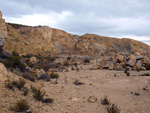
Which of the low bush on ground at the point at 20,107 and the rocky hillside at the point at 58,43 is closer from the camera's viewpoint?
the low bush on ground at the point at 20,107

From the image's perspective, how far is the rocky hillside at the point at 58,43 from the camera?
82.5ft

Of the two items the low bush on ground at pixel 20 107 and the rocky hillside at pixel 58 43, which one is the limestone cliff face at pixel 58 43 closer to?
the rocky hillside at pixel 58 43

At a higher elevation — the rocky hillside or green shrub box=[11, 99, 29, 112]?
the rocky hillside

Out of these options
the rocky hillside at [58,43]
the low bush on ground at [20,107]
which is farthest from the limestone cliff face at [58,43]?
the low bush on ground at [20,107]

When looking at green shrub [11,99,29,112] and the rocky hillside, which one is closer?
green shrub [11,99,29,112]

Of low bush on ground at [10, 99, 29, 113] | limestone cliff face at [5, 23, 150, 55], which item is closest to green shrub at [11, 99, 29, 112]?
low bush on ground at [10, 99, 29, 113]

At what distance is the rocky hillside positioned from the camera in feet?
82.5

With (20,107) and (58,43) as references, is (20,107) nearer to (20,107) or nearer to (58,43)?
(20,107)

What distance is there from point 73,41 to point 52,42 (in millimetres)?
5622

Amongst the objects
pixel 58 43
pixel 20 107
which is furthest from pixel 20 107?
pixel 58 43

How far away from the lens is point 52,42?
32875mm

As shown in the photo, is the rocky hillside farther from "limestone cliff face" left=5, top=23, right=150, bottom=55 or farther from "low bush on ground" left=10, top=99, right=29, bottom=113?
"low bush on ground" left=10, top=99, right=29, bottom=113

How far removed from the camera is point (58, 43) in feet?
110

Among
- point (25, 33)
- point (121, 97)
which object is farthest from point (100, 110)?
point (25, 33)
